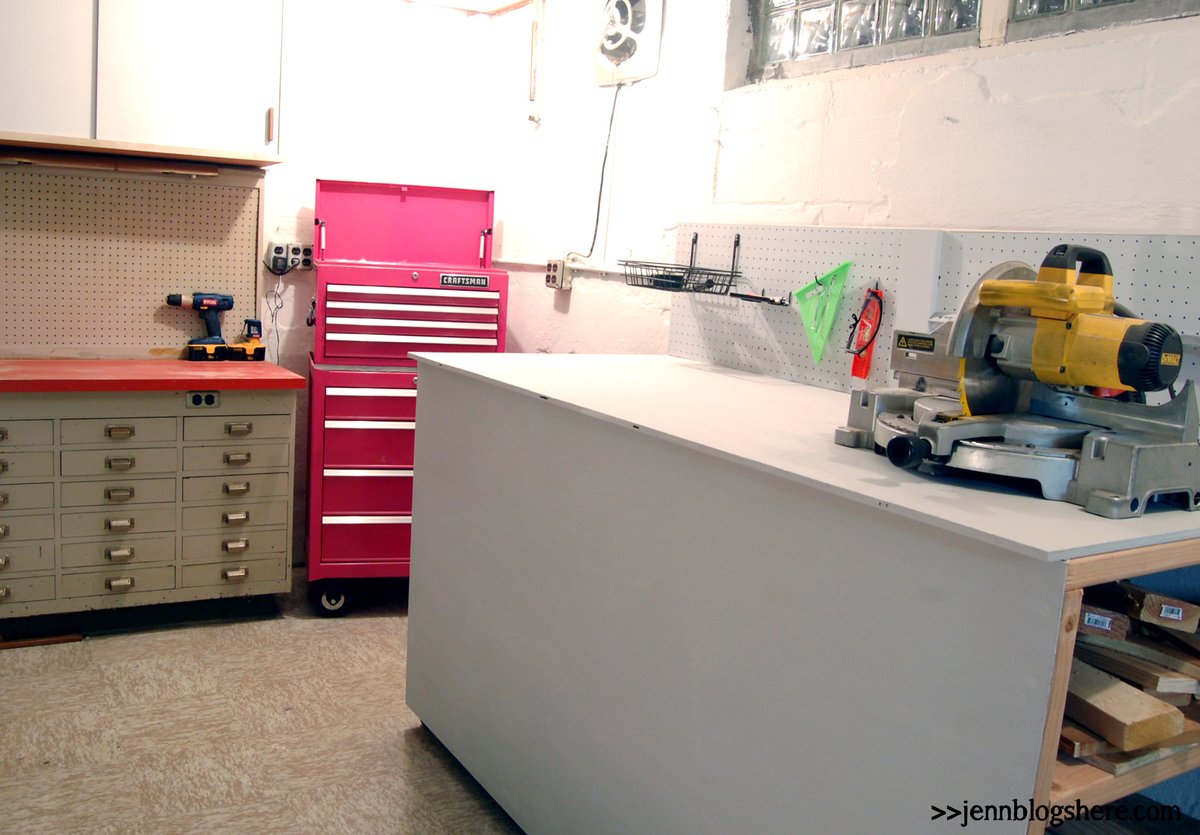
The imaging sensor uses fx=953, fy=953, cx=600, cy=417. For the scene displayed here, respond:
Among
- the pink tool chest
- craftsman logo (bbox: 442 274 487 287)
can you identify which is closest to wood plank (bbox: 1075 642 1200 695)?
the pink tool chest

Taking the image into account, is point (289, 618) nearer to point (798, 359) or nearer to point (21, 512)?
point (21, 512)

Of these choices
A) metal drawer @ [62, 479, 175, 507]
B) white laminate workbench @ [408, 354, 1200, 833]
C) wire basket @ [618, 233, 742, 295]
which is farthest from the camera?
metal drawer @ [62, 479, 175, 507]

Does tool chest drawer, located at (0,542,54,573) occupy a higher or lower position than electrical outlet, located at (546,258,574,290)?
lower

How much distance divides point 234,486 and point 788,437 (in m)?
2.05

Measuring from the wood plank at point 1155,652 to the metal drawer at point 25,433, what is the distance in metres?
2.66

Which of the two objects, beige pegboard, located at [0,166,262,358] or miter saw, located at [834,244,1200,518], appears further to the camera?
beige pegboard, located at [0,166,262,358]

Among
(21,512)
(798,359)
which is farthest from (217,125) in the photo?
(798,359)

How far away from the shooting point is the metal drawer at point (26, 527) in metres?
2.71

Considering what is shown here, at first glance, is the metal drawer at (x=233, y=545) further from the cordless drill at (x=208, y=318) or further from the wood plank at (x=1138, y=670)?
the wood plank at (x=1138, y=670)

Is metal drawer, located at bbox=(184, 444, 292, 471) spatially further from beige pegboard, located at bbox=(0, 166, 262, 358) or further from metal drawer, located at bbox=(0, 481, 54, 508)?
beige pegboard, located at bbox=(0, 166, 262, 358)

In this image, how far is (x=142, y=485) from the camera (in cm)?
287

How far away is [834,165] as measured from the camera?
2342 millimetres

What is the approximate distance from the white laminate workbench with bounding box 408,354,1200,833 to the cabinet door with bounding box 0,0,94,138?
1524mm

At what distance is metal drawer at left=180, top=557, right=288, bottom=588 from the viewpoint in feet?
9.71
